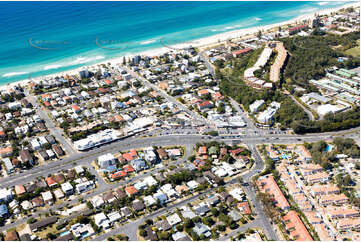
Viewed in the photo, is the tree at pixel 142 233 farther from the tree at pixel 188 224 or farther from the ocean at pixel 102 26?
the ocean at pixel 102 26

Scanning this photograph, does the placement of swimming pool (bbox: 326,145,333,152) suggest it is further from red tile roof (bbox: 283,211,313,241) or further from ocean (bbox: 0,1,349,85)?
ocean (bbox: 0,1,349,85)

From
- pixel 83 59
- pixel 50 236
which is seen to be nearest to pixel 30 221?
pixel 50 236

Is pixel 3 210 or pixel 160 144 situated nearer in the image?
pixel 3 210

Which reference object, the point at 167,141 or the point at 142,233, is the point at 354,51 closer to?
the point at 167,141

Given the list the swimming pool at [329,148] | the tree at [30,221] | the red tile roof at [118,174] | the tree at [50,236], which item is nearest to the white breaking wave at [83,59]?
the red tile roof at [118,174]

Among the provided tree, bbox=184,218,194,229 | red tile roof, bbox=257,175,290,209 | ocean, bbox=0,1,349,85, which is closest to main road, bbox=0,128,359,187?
red tile roof, bbox=257,175,290,209

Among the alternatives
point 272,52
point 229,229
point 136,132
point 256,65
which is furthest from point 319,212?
point 272,52

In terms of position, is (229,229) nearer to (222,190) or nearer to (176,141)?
(222,190)

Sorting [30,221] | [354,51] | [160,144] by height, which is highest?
[354,51]
